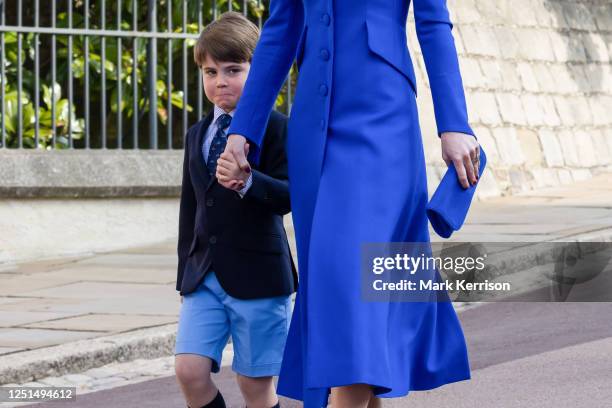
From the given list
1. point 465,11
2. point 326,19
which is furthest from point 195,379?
point 465,11

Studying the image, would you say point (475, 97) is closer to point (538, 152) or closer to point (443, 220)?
point (538, 152)

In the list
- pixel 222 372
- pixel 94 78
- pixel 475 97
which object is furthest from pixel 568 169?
pixel 222 372

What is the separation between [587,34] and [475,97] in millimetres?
2666

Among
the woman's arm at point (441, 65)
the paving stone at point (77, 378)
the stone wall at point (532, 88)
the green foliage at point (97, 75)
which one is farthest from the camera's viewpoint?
the stone wall at point (532, 88)

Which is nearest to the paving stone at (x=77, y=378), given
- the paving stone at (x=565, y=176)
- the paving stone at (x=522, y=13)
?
the paving stone at (x=565, y=176)

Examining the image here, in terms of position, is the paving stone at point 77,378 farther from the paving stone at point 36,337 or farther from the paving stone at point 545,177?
the paving stone at point 545,177

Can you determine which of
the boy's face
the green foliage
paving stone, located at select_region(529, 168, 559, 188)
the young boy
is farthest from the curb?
paving stone, located at select_region(529, 168, 559, 188)

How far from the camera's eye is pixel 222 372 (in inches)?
243

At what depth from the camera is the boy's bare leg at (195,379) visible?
4.23m

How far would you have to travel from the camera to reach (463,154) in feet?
12.1

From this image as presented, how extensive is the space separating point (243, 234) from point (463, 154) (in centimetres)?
93

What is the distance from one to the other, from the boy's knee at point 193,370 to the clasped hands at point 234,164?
55 cm

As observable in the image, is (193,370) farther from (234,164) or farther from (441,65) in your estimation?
(441,65)

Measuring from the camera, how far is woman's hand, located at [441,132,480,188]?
3697mm
